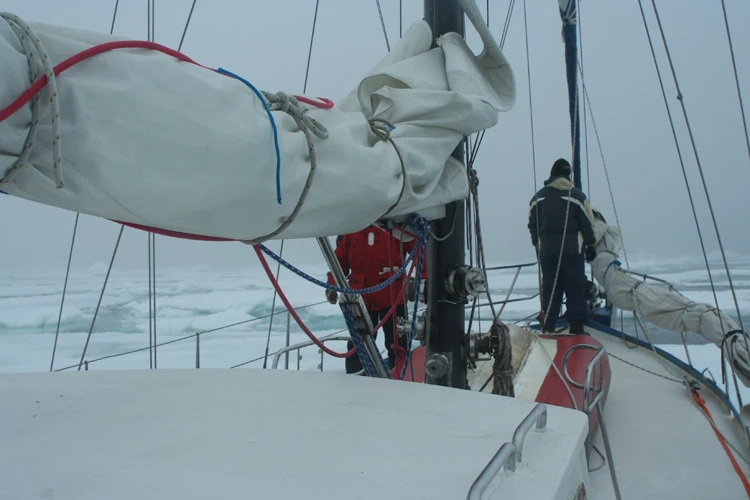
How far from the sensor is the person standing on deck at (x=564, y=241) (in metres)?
3.43

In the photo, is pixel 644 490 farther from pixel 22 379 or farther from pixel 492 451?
pixel 22 379

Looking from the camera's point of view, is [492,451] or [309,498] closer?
[309,498]

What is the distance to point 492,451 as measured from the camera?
35.9 inches

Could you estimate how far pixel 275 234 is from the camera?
3.53 ft

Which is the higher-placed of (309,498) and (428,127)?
(428,127)

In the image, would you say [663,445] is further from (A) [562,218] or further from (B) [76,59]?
(B) [76,59]

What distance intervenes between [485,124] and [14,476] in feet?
4.38

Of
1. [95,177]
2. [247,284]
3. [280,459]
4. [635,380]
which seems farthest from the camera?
[247,284]

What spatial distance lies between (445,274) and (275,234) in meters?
0.89

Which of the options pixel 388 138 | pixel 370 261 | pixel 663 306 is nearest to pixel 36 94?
pixel 388 138

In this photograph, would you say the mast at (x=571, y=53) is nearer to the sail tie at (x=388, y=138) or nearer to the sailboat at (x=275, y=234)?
the sailboat at (x=275, y=234)

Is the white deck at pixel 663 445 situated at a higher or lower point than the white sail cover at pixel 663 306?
lower

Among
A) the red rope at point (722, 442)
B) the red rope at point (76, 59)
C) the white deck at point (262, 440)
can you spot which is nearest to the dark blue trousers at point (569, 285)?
the red rope at point (722, 442)

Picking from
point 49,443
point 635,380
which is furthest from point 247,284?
point 49,443
